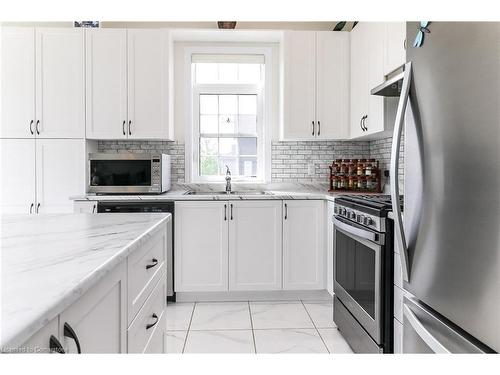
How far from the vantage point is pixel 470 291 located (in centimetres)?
108

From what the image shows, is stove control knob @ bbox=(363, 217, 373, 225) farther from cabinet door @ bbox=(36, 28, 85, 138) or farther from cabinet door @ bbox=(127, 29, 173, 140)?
cabinet door @ bbox=(36, 28, 85, 138)

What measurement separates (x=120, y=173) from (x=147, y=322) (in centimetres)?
207

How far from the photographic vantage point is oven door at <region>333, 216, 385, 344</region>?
1918mm

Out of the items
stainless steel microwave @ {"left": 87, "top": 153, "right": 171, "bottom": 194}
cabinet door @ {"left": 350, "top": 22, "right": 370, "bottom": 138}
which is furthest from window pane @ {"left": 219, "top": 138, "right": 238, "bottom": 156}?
cabinet door @ {"left": 350, "top": 22, "right": 370, "bottom": 138}

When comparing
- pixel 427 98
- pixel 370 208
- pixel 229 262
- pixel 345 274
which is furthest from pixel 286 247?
pixel 427 98

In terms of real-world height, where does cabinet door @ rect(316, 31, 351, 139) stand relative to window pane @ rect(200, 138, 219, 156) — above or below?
above

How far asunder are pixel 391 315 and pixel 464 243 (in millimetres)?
919

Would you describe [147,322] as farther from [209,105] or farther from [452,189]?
[209,105]

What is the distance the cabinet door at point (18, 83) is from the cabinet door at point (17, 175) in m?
0.12

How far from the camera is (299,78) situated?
3438mm

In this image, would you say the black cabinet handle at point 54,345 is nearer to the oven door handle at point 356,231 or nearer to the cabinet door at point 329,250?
the oven door handle at point 356,231

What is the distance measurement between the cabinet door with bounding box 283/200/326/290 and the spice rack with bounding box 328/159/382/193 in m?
0.46

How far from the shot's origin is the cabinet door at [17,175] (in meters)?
3.32

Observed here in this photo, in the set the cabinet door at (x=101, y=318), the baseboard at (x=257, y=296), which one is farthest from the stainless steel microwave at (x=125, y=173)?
the cabinet door at (x=101, y=318)
